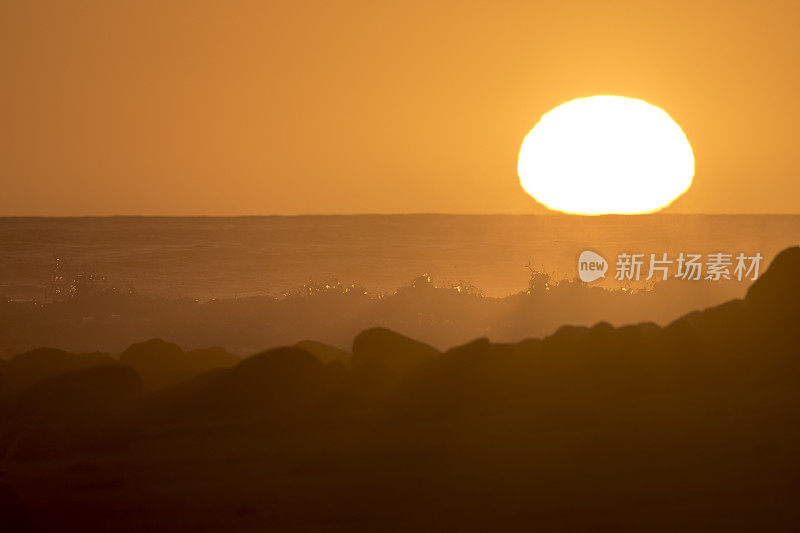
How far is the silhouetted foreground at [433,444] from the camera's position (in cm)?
233

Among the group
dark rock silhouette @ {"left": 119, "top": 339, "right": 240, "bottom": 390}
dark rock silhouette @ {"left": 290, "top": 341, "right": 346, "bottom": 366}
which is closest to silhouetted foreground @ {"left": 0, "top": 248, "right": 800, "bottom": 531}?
dark rock silhouette @ {"left": 119, "top": 339, "right": 240, "bottom": 390}

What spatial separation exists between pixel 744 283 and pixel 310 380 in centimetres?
2035

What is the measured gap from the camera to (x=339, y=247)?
1735 inches

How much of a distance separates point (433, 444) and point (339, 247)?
137ft

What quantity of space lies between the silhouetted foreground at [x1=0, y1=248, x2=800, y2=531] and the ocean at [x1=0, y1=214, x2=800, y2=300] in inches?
1010

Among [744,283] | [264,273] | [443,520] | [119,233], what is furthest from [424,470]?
[119,233]

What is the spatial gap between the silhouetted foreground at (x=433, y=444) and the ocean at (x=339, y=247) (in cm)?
2566

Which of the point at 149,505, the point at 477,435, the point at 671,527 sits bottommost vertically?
the point at 149,505

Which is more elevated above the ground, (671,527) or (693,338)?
(693,338)

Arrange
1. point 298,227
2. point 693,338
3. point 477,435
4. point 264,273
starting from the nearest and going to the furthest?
point 477,435
point 693,338
point 264,273
point 298,227

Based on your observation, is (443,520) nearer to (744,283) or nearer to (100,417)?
(100,417)

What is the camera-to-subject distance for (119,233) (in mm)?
49000

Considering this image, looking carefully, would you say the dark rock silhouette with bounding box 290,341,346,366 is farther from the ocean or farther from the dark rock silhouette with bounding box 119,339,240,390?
the ocean

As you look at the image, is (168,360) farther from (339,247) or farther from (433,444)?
(339,247)
